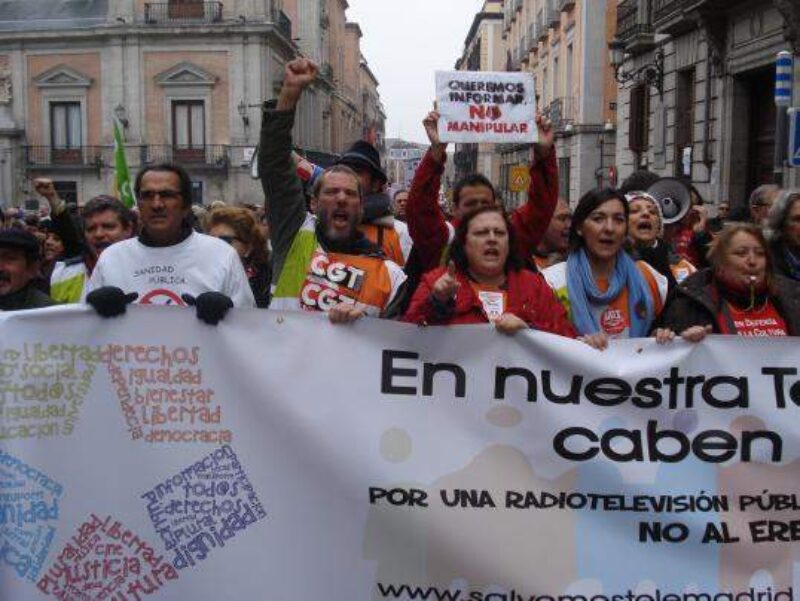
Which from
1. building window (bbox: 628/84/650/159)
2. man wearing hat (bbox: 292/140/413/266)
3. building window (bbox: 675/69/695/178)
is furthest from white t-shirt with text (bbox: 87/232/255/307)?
building window (bbox: 628/84/650/159)

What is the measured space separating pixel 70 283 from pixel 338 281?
1.53 meters

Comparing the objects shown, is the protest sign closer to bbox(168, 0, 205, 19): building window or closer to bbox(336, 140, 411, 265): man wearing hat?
bbox(336, 140, 411, 265): man wearing hat

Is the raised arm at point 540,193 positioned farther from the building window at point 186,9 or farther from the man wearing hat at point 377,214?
the building window at point 186,9

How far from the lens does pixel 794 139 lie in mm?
7418

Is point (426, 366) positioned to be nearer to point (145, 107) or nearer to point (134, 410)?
point (134, 410)

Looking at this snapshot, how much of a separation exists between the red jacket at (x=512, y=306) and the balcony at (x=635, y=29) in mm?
18492

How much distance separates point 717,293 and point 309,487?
176cm

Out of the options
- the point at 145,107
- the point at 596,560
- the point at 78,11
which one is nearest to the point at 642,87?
the point at 596,560

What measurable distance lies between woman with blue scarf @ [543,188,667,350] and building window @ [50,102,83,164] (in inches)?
1473

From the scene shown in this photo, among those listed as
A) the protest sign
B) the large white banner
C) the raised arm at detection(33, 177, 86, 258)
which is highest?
the protest sign

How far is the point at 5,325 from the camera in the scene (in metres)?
3.28

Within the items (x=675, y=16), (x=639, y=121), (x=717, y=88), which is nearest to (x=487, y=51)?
(x=639, y=121)

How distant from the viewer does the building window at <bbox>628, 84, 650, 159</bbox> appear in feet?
69.8

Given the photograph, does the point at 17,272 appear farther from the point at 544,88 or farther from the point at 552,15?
the point at 544,88
